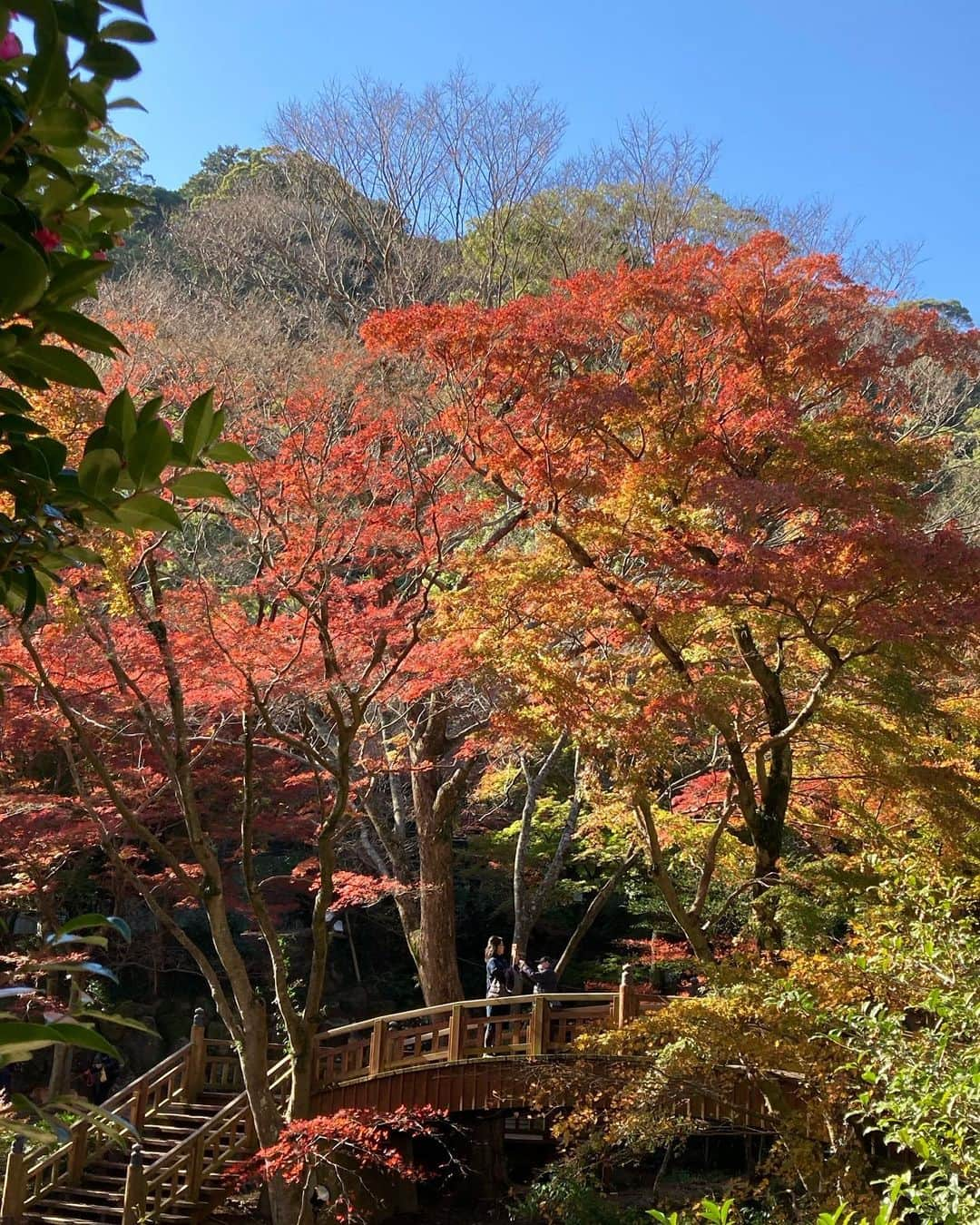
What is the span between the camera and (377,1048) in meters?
10.3

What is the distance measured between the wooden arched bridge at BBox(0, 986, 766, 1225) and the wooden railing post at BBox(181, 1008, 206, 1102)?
39 centimetres

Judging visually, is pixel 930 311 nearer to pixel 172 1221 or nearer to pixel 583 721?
pixel 583 721

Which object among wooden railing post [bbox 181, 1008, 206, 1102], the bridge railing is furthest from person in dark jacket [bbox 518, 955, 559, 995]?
wooden railing post [bbox 181, 1008, 206, 1102]

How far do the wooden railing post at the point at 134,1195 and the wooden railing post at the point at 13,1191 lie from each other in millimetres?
852

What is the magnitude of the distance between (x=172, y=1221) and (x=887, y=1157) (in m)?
6.23

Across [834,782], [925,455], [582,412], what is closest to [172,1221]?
[834,782]

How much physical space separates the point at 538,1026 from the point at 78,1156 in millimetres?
4534

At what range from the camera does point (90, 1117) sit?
86 centimetres

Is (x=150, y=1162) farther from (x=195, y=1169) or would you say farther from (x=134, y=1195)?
(x=134, y=1195)

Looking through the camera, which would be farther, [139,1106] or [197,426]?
[139,1106]

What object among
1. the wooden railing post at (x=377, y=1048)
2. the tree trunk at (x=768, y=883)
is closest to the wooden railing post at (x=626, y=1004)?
the tree trunk at (x=768, y=883)

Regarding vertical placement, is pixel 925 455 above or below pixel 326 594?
above

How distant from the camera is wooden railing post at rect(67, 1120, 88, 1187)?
33.3 feet


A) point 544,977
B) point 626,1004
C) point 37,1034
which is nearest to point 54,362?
point 37,1034
